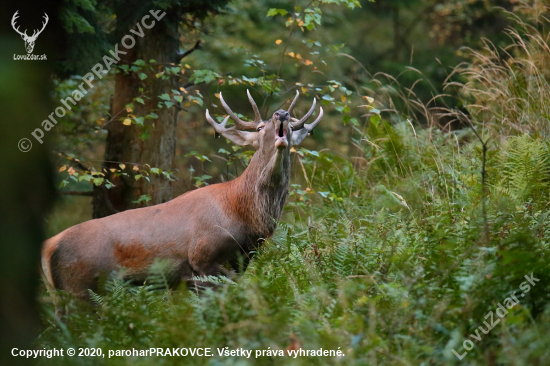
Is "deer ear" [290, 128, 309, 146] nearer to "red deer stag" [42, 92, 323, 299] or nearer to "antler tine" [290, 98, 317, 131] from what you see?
"antler tine" [290, 98, 317, 131]

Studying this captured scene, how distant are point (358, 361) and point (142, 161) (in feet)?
17.9

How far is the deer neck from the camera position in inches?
242

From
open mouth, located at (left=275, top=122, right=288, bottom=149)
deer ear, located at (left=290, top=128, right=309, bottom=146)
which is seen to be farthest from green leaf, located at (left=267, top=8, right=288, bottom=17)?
open mouth, located at (left=275, top=122, right=288, bottom=149)

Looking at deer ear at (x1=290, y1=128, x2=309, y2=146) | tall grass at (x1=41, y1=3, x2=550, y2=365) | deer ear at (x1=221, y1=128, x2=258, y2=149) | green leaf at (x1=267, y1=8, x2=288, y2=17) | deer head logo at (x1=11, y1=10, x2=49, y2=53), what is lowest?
tall grass at (x1=41, y1=3, x2=550, y2=365)

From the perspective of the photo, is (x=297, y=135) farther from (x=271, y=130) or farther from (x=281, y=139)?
(x=281, y=139)

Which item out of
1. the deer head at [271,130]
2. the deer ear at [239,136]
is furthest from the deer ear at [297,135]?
the deer ear at [239,136]

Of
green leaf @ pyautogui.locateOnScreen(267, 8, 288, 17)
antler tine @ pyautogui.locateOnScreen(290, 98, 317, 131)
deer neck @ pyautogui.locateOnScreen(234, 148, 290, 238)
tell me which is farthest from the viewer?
green leaf @ pyautogui.locateOnScreen(267, 8, 288, 17)

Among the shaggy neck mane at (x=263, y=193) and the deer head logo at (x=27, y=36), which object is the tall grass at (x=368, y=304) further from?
the deer head logo at (x=27, y=36)

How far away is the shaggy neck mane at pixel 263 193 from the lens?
6141mm

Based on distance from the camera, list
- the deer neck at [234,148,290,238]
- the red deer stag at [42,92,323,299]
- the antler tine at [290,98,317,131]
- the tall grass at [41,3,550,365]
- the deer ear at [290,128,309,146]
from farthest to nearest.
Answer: the deer ear at [290,128,309,146]
the antler tine at [290,98,317,131]
the deer neck at [234,148,290,238]
the red deer stag at [42,92,323,299]
the tall grass at [41,3,550,365]

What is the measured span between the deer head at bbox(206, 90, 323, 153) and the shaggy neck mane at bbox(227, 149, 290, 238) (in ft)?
0.54

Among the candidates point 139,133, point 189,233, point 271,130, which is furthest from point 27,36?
point 139,133

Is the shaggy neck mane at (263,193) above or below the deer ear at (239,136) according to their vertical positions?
below

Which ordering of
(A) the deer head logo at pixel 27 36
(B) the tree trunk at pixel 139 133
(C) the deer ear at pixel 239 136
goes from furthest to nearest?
(B) the tree trunk at pixel 139 133
(C) the deer ear at pixel 239 136
(A) the deer head logo at pixel 27 36
